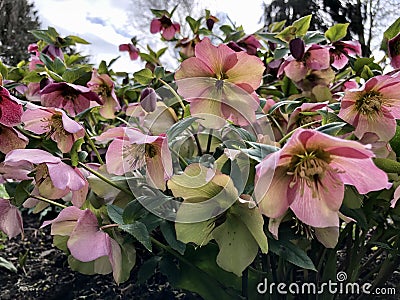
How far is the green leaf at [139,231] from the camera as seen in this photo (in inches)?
15.5

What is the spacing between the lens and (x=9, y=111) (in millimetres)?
457

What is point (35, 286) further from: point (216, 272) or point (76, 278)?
point (216, 272)

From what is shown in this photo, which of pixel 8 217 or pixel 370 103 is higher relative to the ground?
pixel 370 103

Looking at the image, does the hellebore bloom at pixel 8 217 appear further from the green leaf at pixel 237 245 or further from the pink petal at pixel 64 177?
the green leaf at pixel 237 245

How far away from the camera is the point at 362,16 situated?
199 centimetres

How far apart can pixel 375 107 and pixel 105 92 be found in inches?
19.4

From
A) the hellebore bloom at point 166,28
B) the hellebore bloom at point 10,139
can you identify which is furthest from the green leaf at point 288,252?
the hellebore bloom at point 166,28

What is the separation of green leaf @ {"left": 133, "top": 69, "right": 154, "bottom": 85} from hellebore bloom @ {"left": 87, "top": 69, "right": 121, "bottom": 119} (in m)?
0.15

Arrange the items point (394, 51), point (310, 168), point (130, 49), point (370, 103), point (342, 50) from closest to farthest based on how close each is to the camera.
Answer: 1. point (310, 168)
2. point (370, 103)
3. point (394, 51)
4. point (342, 50)
5. point (130, 49)

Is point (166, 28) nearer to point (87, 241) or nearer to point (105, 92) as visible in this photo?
point (105, 92)

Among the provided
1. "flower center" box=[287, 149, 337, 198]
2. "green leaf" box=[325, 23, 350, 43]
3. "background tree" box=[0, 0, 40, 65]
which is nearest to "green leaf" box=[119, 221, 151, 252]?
"flower center" box=[287, 149, 337, 198]

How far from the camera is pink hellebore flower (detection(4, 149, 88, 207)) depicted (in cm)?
40

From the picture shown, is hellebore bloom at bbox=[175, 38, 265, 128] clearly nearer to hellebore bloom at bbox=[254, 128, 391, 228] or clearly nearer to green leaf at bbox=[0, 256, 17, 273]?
hellebore bloom at bbox=[254, 128, 391, 228]

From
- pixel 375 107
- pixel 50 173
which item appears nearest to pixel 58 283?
pixel 50 173
